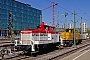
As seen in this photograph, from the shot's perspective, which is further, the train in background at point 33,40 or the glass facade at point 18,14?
the glass facade at point 18,14

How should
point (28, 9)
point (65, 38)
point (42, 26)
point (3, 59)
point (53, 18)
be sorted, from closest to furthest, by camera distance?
point (3, 59), point (42, 26), point (65, 38), point (53, 18), point (28, 9)

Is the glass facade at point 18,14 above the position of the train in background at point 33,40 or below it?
above

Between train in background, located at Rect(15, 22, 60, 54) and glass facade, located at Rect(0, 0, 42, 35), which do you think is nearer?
train in background, located at Rect(15, 22, 60, 54)

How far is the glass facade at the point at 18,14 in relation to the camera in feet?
259

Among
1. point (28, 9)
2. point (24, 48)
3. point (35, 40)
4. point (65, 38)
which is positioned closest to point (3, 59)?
point (24, 48)

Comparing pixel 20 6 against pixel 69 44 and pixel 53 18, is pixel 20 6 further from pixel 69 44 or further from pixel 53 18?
pixel 69 44

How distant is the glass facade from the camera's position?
259 ft

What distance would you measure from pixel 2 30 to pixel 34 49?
60298 millimetres

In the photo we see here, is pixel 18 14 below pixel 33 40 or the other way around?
the other way around

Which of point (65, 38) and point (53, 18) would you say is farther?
point (53, 18)

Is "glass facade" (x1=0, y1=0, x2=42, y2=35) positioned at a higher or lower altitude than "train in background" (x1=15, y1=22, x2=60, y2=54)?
higher

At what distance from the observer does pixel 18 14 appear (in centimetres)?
8738

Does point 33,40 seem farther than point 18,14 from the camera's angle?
No

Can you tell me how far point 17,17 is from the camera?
86.6 m
